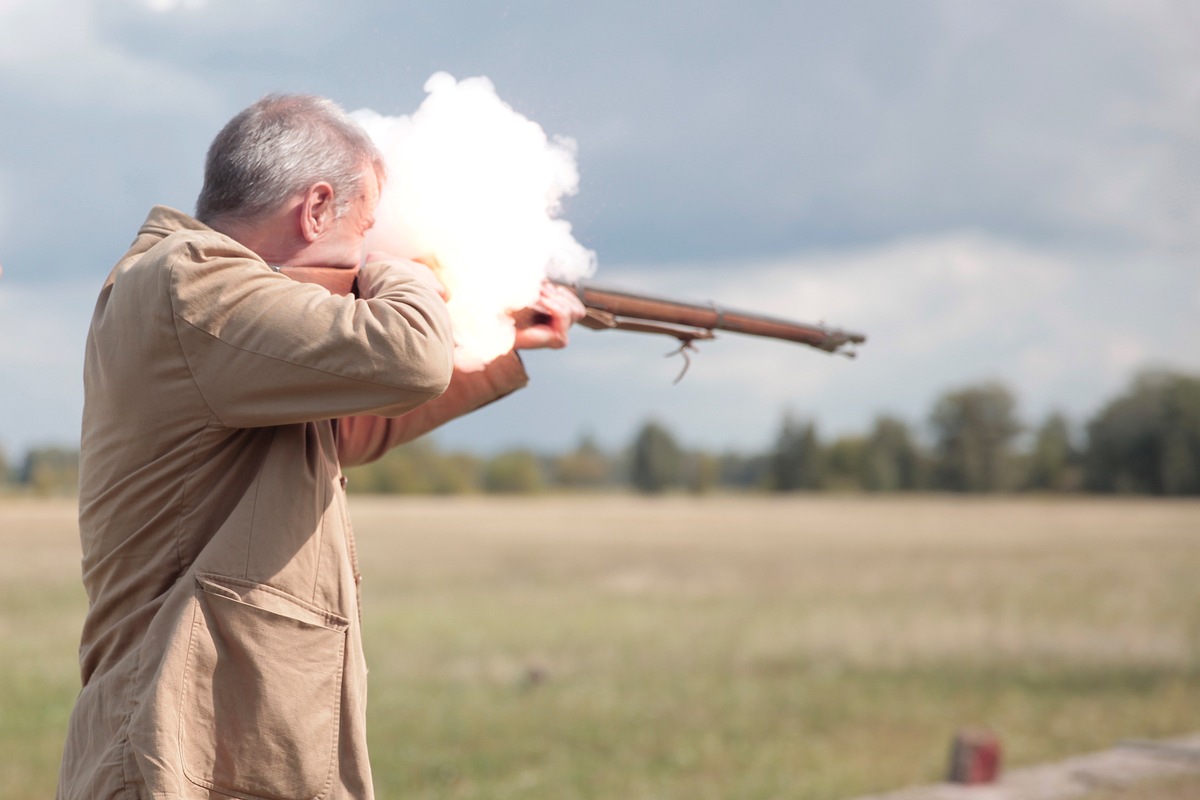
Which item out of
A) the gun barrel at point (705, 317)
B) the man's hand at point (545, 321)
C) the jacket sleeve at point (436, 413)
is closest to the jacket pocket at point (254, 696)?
the jacket sleeve at point (436, 413)

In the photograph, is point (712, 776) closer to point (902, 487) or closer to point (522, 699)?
point (522, 699)

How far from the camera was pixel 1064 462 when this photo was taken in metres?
63.7

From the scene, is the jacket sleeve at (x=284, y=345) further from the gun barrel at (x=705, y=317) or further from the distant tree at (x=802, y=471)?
the distant tree at (x=802, y=471)

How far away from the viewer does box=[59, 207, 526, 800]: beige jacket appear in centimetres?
219

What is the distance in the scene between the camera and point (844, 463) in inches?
3265

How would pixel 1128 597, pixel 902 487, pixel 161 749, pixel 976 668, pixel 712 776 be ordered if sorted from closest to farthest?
pixel 161 749, pixel 712 776, pixel 976 668, pixel 1128 597, pixel 902 487

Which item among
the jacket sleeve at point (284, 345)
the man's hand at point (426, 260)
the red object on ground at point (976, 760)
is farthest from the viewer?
the red object on ground at point (976, 760)

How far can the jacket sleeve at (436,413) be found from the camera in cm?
315

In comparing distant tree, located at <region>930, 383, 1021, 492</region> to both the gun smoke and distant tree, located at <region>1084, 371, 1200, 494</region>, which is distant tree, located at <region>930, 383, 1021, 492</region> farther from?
the gun smoke

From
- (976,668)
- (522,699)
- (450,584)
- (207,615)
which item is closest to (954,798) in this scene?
(522,699)

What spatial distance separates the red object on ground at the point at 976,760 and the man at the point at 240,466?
6.93 metres

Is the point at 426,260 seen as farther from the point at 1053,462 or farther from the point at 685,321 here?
the point at 1053,462

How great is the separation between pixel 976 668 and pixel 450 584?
15429 millimetres

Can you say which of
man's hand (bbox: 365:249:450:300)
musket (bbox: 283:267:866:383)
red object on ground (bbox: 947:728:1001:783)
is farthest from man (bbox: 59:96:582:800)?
red object on ground (bbox: 947:728:1001:783)
